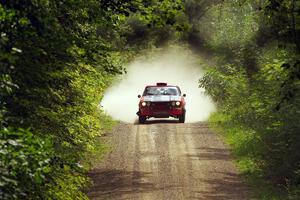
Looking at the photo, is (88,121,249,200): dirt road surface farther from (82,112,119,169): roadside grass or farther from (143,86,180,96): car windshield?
(143,86,180,96): car windshield

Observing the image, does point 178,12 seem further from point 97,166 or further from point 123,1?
point 97,166

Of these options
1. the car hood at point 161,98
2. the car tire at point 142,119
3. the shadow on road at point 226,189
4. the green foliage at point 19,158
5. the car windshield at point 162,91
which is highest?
the car windshield at point 162,91

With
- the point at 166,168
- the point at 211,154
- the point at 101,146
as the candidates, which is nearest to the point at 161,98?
the point at 101,146

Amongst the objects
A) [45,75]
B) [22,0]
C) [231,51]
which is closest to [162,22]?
[22,0]

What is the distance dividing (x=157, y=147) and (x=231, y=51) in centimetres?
1304

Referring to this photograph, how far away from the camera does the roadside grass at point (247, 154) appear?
16.6 metres

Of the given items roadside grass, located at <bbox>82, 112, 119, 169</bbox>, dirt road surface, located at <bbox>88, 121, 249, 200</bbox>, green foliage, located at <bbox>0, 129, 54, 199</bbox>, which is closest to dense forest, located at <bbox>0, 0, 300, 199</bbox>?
green foliage, located at <bbox>0, 129, 54, 199</bbox>

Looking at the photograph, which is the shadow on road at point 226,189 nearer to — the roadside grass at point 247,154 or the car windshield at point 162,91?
the roadside grass at point 247,154

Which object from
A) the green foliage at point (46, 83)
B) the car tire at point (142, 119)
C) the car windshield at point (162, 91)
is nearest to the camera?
the green foliage at point (46, 83)

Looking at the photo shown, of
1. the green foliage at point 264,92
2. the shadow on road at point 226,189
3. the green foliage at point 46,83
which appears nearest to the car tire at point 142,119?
the green foliage at point 264,92

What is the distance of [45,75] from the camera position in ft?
35.6

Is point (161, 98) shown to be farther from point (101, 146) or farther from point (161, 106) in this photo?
point (101, 146)

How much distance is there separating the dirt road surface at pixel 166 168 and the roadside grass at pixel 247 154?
0.94 ft

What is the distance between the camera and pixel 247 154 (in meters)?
22.0
